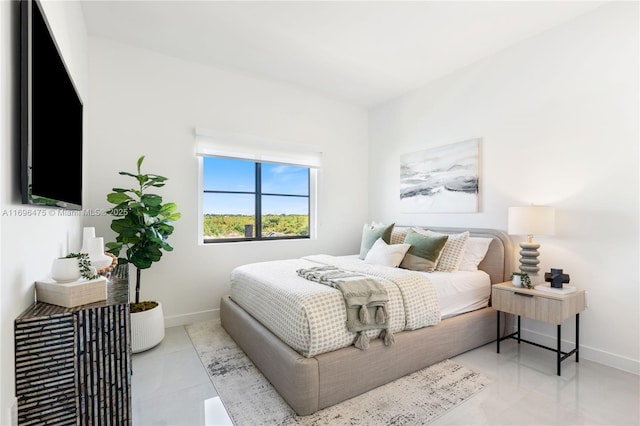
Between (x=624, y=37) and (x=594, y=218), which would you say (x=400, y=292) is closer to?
(x=594, y=218)

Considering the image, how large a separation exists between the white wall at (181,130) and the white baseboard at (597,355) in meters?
2.68

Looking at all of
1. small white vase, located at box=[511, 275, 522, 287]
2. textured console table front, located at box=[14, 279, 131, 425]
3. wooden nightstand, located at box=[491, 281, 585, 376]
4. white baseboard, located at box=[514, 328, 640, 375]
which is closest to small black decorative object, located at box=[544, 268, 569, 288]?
wooden nightstand, located at box=[491, 281, 585, 376]

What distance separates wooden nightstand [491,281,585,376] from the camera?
232 centimetres

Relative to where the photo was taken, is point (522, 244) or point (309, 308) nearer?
point (309, 308)

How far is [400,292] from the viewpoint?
7.54ft

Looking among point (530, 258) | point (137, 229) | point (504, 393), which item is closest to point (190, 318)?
point (137, 229)

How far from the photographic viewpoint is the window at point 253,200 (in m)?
3.71

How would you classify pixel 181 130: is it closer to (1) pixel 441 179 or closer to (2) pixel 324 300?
(2) pixel 324 300

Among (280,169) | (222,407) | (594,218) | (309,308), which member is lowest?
(222,407)

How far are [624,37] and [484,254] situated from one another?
81.7 inches

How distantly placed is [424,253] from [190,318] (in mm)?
2632

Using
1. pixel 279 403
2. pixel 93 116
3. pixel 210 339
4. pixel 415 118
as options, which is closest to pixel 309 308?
pixel 279 403

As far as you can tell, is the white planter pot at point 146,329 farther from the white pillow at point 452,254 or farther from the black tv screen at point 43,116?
the white pillow at point 452,254

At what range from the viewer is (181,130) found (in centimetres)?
339
